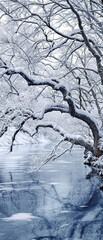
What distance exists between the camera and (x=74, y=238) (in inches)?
350

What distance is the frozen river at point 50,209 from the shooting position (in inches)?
369

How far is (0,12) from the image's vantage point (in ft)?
49.0

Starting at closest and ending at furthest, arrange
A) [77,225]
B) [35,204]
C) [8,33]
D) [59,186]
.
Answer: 1. [77,225]
2. [35,204]
3. [59,186]
4. [8,33]

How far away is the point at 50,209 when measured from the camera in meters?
12.4

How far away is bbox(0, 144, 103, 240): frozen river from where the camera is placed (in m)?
9.38

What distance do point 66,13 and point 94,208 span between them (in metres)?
7.76

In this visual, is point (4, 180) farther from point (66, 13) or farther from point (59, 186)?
point (66, 13)

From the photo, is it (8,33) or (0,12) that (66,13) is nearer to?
(0,12)

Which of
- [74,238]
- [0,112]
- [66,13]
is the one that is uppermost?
[66,13]

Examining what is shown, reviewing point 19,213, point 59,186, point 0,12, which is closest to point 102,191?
point 59,186

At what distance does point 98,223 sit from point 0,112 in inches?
343

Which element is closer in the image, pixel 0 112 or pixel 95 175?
pixel 0 112

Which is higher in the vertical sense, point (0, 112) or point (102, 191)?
point (0, 112)

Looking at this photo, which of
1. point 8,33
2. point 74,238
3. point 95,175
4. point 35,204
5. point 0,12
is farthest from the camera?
point 95,175
